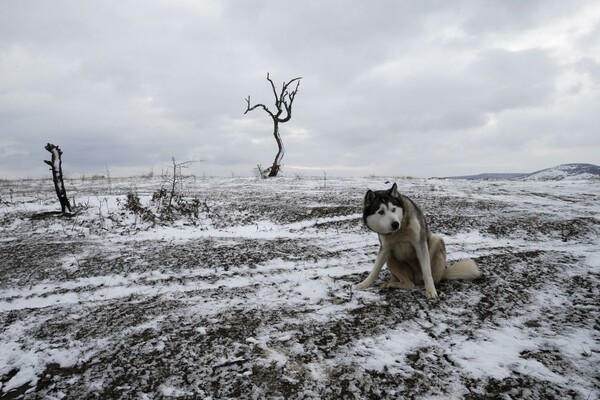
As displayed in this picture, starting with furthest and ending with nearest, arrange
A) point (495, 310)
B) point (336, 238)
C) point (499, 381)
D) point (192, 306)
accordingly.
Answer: point (336, 238) → point (192, 306) → point (495, 310) → point (499, 381)

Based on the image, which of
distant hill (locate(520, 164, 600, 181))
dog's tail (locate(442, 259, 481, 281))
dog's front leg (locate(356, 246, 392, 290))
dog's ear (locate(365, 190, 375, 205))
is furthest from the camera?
distant hill (locate(520, 164, 600, 181))

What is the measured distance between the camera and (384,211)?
4.34m

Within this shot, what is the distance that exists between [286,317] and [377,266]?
1.61 metres

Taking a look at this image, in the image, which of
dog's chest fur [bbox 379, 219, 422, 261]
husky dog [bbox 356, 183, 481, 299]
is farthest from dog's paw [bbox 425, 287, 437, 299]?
dog's chest fur [bbox 379, 219, 422, 261]

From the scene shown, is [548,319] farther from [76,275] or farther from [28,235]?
[28,235]

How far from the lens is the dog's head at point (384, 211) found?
431cm

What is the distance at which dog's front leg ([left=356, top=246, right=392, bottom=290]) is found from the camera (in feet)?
16.1

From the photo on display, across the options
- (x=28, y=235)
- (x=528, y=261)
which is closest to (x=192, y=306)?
(x=528, y=261)

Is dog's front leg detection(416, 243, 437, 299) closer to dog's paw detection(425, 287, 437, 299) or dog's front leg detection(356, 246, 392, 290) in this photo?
dog's paw detection(425, 287, 437, 299)

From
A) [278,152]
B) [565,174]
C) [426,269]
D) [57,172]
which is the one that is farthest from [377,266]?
[565,174]

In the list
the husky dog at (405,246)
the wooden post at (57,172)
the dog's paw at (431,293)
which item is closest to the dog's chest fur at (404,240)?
the husky dog at (405,246)

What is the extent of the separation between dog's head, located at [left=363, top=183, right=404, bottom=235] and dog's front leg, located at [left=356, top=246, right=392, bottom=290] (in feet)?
1.70

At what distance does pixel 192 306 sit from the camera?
15.3ft

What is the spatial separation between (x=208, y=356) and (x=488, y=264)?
5221mm
